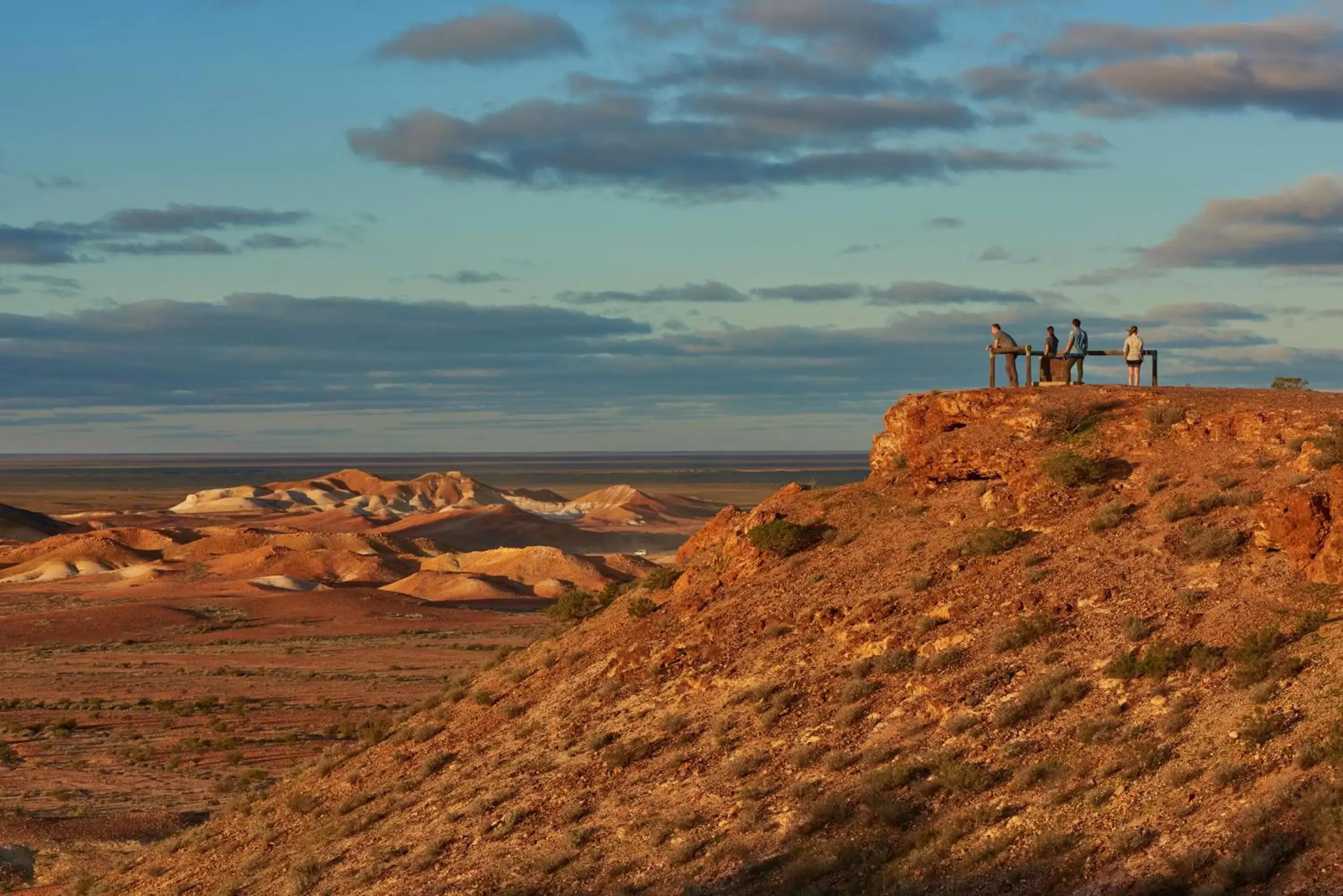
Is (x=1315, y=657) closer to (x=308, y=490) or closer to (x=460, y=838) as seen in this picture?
(x=460, y=838)

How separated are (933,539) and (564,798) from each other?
648cm

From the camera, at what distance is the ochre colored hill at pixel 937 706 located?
45.8 feet

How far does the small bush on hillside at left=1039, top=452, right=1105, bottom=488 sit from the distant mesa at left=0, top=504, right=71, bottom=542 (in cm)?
10378

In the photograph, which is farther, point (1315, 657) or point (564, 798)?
point (564, 798)

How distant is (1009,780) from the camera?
49.1 feet

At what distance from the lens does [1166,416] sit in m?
20.6

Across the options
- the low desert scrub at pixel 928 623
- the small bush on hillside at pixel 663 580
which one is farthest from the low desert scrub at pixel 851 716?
the small bush on hillside at pixel 663 580

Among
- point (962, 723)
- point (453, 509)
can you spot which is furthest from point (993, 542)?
point (453, 509)

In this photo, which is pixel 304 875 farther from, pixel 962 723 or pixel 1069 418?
pixel 1069 418

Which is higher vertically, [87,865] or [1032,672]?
[1032,672]

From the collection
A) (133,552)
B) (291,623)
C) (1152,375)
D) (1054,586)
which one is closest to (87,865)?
(1054,586)

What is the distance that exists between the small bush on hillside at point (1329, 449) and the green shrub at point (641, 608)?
9.64 metres

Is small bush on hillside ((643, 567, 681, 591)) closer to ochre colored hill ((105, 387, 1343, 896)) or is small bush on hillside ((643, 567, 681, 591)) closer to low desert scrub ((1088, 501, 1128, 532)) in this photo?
ochre colored hill ((105, 387, 1343, 896))

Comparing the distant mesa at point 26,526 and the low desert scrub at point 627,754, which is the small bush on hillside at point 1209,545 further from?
the distant mesa at point 26,526
